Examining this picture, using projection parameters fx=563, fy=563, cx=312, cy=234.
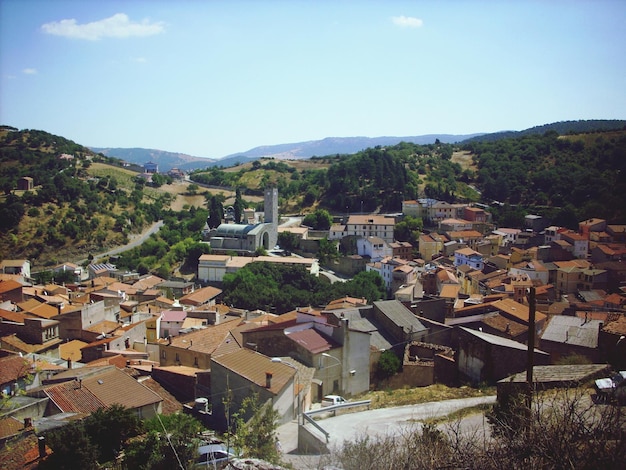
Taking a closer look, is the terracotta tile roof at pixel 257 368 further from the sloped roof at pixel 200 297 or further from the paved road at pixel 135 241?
the paved road at pixel 135 241

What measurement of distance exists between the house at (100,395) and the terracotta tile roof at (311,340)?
3.46 meters

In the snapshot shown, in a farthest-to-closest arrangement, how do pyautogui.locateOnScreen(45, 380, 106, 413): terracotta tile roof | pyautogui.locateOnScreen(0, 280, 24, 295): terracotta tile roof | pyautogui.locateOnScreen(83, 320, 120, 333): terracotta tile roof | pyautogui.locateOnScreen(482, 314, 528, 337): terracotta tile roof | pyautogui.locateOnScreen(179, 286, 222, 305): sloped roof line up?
pyautogui.locateOnScreen(179, 286, 222, 305): sloped roof
pyautogui.locateOnScreen(0, 280, 24, 295): terracotta tile roof
pyautogui.locateOnScreen(83, 320, 120, 333): terracotta tile roof
pyautogui.locateOnScreen(482, 314, 528, 337): terracotta tile roof
pyautogui.locateOnScreen(45, 380, 106, 413): terracotta tile roof

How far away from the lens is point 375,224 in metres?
41.6

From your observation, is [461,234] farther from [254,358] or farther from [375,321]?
[254,358]

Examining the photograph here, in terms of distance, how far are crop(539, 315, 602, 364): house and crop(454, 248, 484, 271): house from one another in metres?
17.2

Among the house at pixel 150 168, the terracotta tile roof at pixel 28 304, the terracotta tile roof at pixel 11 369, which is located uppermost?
the house at pixel 150 168

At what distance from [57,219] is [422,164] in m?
37.1

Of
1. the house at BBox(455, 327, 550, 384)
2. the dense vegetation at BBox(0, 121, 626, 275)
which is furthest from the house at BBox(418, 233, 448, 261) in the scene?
the house at BBox(455, 327, 550, 384)

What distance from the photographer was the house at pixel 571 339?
1346 centimetres

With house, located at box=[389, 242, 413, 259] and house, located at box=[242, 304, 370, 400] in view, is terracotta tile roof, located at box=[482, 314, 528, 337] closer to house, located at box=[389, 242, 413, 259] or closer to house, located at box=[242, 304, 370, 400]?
house, located at box=[242, 304, 370, 400]

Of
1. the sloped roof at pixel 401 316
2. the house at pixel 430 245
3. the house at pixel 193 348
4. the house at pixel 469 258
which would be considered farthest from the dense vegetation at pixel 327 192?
the house at pixel 193 348

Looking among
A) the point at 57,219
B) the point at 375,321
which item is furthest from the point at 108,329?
the point at 57,219

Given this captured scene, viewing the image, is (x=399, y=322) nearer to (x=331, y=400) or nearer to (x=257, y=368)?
(x=331, y=400)

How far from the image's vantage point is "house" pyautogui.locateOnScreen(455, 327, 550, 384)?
12.6 meters
